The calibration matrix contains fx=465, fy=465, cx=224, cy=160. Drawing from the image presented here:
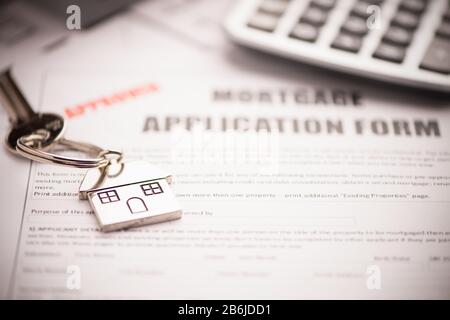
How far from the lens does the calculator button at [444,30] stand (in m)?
0.42

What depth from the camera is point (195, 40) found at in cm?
46

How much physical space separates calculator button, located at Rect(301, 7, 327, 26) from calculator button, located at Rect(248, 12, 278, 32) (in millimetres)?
28

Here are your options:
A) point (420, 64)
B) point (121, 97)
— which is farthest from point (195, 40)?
point (420, 64)

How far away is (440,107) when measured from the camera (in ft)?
1.31

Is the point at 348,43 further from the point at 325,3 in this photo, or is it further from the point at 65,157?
the point at 65,157

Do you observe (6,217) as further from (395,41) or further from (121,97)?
(395,41)

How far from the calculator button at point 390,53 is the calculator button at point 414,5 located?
60 mm

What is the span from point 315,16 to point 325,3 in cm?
2

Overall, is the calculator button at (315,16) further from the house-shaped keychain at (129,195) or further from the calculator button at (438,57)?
the house-shaped keychain at (129,195)

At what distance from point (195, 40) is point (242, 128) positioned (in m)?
0.13

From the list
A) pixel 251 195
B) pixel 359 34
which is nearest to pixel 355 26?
pixel 359 34

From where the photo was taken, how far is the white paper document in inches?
11.1

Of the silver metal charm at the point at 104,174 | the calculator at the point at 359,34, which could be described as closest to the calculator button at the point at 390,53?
the calculator at the point at 359,34

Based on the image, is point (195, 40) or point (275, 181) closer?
point (275, 181)
